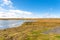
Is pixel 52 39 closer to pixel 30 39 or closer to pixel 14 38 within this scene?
pixel 30 39

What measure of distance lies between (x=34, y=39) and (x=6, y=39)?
13.3ft

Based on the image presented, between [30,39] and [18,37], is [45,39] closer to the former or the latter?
[30,39]

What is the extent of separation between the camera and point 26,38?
73.9 feet

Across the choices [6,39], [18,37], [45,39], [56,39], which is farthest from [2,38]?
[56,39]

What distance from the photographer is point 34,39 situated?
2291 cm

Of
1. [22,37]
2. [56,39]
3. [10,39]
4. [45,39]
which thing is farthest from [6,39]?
[56,39]

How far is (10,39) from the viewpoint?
2216 cm

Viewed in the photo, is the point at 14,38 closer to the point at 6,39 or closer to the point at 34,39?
the point at 6,39

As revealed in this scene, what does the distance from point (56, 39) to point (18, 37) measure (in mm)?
5703

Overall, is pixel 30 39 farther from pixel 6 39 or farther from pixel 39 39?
pixel 6 39

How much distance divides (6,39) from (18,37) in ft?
5.72

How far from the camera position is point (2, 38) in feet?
75.4

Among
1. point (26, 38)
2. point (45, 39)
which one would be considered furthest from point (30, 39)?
point (45, 39)

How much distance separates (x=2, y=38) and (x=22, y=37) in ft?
9.87
